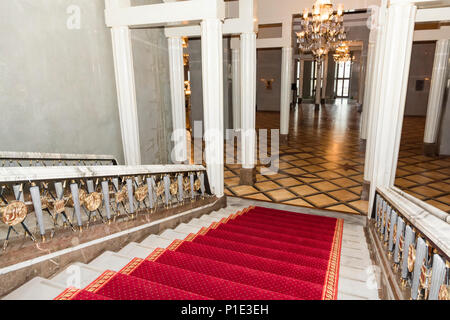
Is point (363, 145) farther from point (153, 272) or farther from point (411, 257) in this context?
point (153, 272)

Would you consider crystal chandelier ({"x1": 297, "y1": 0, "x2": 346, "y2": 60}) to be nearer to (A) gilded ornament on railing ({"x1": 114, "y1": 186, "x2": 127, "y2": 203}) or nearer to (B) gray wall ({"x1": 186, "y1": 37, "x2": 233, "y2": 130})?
(B) gray wall ({"x1": 186, "y1": 37, "x2": 233, "y2": 130})

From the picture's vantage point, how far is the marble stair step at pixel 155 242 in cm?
281

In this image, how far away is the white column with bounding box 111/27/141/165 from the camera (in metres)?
4.34

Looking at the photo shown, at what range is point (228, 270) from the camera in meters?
2.15

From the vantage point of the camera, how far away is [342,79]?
27562 millimetres

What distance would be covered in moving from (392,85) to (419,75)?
15833mm

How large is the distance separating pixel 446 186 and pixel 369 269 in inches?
173

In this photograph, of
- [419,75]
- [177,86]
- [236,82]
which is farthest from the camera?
[419,75]

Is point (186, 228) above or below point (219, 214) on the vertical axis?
above

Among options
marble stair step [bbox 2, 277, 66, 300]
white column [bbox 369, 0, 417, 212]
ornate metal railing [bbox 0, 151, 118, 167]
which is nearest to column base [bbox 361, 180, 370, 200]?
white column [bbox 369, 0, 417, 212]

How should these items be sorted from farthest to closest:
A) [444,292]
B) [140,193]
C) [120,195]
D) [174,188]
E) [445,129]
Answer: [445,129] → [174,188] → [140,193] → [120,195] → [444,292]

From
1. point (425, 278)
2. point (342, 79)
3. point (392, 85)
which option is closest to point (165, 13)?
point (392, 85)

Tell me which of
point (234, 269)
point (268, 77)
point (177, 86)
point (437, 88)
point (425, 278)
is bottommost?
point (234, 269)
